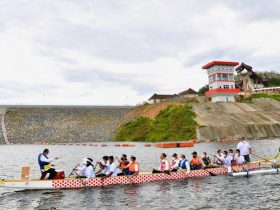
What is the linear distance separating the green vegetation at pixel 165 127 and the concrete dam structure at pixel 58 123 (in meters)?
10.4

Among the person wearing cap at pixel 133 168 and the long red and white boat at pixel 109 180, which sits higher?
the person wearing cap at pixel 133 168

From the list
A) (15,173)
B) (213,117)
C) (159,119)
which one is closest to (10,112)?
(159,119)

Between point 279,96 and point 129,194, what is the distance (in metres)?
111

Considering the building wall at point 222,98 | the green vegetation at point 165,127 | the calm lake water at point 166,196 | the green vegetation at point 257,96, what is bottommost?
the calm lake water at point 166,196

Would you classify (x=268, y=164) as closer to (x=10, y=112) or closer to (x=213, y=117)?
(x=213, y=117)

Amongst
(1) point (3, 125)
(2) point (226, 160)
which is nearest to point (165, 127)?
(1) point (3, 125)

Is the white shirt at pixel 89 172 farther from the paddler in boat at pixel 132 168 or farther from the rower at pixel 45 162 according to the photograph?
the paddler in boat at pixel 132 168

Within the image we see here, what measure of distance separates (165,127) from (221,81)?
25922 millimetres

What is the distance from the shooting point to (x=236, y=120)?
89750mm

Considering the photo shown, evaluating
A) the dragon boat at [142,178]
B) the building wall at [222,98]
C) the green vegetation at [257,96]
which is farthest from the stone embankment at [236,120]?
the dragon boat at [142,178]

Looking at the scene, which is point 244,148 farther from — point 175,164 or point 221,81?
point 221,81

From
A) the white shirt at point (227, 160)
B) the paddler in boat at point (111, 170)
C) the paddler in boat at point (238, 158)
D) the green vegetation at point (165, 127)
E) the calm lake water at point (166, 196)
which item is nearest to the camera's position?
the calm lake water at point (166, 196)

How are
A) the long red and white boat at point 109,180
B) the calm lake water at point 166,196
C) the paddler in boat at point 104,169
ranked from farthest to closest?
1. the paddler in boat at point 104,169
2. the long red and white boat at point 109,180
3. the calm lake water at point 166,196

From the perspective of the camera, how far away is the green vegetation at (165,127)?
88.1 m
